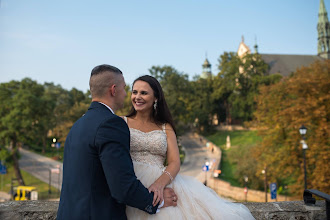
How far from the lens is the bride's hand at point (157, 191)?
2459mm

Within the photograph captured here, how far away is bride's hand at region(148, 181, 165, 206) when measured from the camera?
2459 mm

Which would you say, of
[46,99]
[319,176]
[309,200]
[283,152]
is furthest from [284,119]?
[46,99]

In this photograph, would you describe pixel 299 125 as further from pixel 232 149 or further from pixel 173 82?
pixel 173 82

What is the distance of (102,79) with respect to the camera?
7.75ft

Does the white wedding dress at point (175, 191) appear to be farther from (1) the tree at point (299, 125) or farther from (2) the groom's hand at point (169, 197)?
(1) the tree at point (299, 125)

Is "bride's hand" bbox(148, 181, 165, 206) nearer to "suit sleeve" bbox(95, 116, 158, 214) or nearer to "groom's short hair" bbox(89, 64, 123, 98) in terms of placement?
"suit sleeve" bbox(95, 116, 158, 214)

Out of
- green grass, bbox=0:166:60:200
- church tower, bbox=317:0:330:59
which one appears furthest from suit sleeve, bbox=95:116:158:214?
church tower, bbox=317:0:330:59

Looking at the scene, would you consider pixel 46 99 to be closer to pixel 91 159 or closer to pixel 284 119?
pixel 284 119

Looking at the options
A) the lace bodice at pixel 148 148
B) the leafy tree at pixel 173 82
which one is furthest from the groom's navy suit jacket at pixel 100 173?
the leafy tree at pixel 173 82

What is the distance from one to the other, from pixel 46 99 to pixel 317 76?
2895 centimetres

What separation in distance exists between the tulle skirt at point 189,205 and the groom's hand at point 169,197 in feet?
0.15

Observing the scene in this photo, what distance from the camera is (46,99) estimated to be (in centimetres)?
3416

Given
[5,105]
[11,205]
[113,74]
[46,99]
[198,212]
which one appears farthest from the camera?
[46,99]

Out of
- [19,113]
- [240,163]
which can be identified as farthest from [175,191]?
[19,113]
